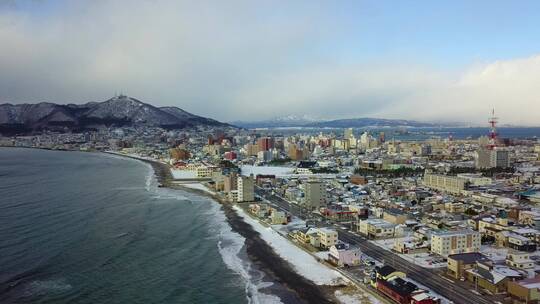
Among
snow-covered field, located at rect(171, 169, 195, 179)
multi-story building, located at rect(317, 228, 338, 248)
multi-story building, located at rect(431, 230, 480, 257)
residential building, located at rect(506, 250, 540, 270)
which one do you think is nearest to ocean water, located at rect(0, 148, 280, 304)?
multi-story building, located at rect(317, 228, 338, 248)

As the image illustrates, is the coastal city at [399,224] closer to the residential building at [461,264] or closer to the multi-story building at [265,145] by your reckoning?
the residential building at [461,264]

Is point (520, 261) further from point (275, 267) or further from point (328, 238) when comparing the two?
point (275, 267)

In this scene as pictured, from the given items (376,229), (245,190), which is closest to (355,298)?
(376,229)

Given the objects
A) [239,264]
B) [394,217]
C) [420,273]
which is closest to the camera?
[420,273]

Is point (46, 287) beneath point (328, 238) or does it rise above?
beneath

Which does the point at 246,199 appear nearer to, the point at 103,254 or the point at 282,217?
the point at 282,217

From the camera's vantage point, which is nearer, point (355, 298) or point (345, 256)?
point (355, 298)

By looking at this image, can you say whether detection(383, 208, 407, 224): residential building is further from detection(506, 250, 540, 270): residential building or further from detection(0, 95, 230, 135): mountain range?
detection(0, 95, 230, 135): mountain range
